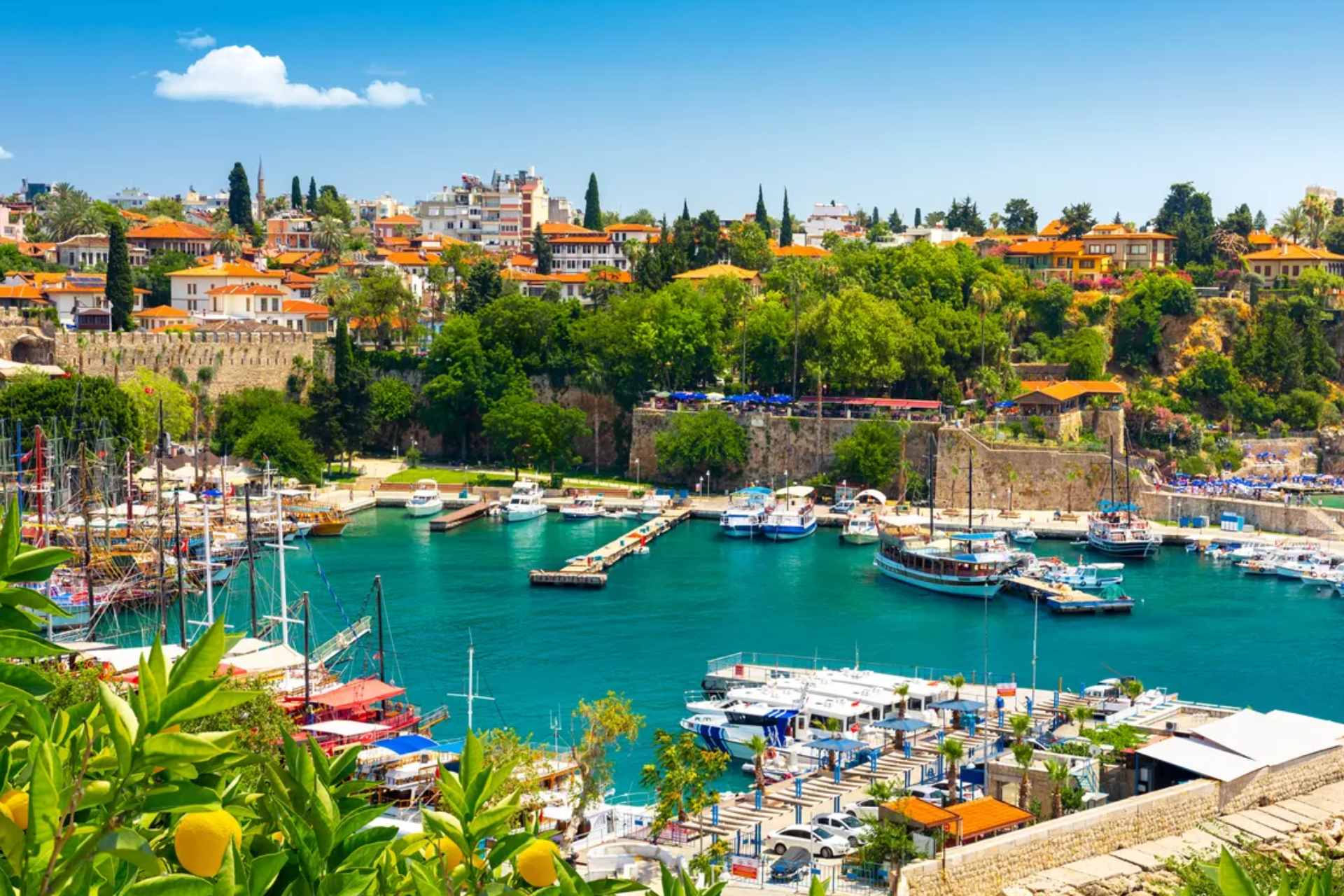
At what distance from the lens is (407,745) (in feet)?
74.1

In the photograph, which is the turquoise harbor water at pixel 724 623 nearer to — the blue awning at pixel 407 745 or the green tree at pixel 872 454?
the blue awning at pixel 407 745

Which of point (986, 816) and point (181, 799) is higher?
point (181, 799)

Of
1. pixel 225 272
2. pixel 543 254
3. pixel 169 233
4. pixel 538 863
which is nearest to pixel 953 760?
pixel 538 863

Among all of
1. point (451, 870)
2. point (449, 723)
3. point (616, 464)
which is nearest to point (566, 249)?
point (616, 464)

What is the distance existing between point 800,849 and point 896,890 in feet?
7.63

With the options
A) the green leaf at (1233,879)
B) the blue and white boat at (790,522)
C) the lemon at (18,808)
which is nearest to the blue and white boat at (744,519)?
the blue and white boat at (790,522)

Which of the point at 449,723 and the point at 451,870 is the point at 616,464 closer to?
the point at 449,723

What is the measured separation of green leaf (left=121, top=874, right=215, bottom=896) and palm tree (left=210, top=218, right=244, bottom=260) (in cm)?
7158

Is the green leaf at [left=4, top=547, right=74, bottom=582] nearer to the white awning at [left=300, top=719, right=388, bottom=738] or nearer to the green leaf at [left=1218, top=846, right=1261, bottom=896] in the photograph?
the green leaf at [left=1218, top=846, right=1261, bottom=896]

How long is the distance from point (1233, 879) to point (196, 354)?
177ft

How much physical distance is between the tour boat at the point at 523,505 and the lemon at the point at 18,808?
43.9 meters

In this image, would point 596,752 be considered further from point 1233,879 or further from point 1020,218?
point 1020,218

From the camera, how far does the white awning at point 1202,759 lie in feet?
66.9

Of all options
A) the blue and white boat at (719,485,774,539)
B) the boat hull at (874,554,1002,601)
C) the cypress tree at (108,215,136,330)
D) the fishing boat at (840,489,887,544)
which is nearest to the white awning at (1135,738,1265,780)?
the boat hull at (874,554,1002,601)
